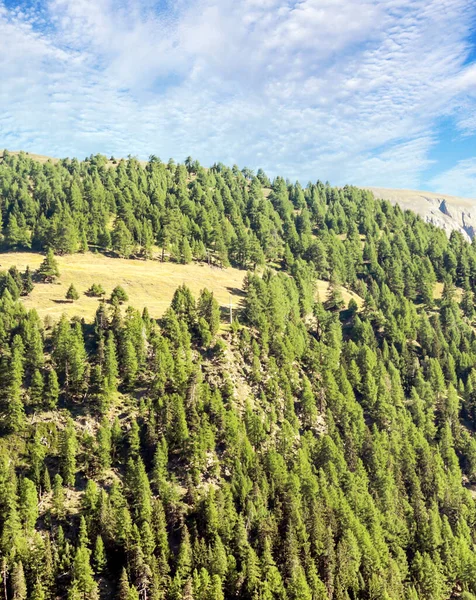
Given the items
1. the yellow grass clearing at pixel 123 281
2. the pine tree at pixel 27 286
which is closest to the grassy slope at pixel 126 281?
the yellow grass clearing at pixel 123 281

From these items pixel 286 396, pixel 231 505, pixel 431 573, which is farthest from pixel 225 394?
pixel 431 573

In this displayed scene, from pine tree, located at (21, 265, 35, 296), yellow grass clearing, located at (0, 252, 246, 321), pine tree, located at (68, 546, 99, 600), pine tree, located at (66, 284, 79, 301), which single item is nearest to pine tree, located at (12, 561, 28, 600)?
pine tree, located at (68, 546, 99, 600)

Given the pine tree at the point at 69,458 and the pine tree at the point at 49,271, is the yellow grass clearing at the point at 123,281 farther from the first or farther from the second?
the pine tree at the point at 69,458

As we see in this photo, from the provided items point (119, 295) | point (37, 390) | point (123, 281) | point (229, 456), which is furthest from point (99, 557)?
point (123, 281)

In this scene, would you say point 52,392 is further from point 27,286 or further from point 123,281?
point 123,281

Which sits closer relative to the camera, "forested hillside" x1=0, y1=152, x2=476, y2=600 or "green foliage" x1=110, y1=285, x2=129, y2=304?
"forested hillside" x1=0, y1=152, x2=476, y2=600

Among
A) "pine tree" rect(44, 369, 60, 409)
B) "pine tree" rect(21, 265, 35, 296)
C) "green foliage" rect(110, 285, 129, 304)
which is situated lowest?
"pine tree" rect(44, 369, 60, 409)

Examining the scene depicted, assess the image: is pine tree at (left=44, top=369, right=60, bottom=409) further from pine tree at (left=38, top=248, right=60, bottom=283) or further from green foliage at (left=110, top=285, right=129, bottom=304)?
pine tree at (left=38, top=248, right=60, bottom=283)
